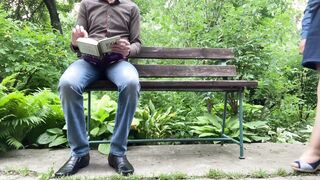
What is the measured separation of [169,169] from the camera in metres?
3.01

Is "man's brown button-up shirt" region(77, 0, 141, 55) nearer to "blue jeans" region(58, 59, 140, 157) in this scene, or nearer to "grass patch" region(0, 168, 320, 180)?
"blue jeans" region(58, 59, 140, 157)

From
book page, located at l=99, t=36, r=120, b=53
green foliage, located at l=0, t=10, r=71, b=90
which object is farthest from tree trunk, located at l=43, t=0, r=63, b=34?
book page, located at l=99, t=36, r=120, b=53

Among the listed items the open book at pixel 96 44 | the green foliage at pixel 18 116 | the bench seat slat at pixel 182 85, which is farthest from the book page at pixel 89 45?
the green foliage at pixel 18 116

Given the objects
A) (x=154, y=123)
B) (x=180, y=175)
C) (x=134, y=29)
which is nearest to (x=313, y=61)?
(x=180, y=175)

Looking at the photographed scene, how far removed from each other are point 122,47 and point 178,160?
40.4 inches

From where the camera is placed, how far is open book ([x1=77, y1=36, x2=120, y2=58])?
2.80m

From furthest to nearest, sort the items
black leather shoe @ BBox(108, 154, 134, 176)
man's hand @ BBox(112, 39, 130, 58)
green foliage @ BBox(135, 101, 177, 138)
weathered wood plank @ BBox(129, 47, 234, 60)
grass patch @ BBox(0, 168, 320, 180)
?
green foliage @ BBox(135, 101, 177, 138)
weathered wood plank @ BBox(129, 47, 234, 60)
man's hand @ BBox(112, 39, 130, 58)
black leather shoe @ BBox(108, 154, 134, 176)
grass patch @ BBox(0, 168, 320, 180)

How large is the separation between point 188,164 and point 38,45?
2727 mm

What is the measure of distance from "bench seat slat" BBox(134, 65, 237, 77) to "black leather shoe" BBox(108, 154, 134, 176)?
1.05 m

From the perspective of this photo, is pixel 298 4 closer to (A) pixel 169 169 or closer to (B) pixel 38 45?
(B) pixel 38 45

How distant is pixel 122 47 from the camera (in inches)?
124

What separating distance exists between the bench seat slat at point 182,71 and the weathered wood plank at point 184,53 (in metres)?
0.11

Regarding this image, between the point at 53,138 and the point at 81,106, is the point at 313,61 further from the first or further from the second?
the point at 53,138

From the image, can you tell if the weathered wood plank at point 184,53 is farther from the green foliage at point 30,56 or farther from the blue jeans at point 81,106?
the green foliage at point 30,56
